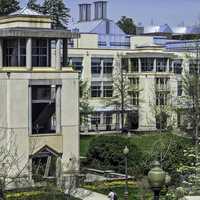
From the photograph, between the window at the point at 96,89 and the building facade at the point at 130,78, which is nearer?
the building facade at the point at 130,78

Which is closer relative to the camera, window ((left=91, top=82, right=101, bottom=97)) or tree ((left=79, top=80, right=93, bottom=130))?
tree ((left=79, top=80, right=93, bottom=130))

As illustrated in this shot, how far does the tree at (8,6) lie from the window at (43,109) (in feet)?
144

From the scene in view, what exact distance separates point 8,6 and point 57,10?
356 inches

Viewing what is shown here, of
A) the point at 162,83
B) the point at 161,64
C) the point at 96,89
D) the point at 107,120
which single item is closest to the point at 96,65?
the point at 96,89

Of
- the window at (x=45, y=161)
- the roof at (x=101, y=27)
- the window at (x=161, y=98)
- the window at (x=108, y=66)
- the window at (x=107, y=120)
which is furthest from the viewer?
the roof at (x=101, y=27)

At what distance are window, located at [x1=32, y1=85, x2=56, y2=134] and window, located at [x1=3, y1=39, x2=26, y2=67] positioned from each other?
5.55 ft

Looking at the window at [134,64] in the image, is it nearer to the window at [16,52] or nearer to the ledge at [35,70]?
the ledge at [35,70]

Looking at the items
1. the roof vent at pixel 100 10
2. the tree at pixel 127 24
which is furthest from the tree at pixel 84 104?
the tree at pixel 127 24

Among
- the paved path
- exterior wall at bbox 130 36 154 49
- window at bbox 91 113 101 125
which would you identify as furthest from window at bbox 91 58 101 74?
the paved path

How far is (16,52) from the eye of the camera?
1531 inches

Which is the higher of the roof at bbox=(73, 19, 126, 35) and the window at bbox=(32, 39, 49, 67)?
the roof at bbox=(73, 19, 126, 35)

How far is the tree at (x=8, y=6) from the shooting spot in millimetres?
82062

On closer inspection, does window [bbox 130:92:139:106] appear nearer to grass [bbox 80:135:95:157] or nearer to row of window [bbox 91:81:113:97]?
row of window [bbox 91:81:113:97]

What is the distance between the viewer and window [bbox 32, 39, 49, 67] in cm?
3903
